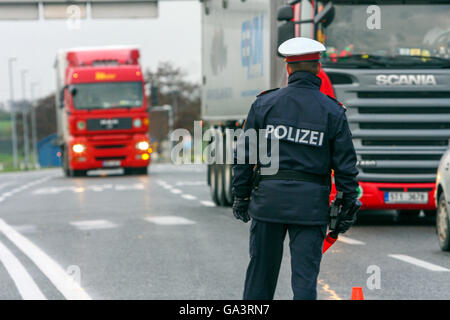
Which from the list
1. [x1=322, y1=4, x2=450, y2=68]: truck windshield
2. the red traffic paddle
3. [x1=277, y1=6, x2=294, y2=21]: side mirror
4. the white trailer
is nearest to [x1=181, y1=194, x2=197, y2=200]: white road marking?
the white trailer

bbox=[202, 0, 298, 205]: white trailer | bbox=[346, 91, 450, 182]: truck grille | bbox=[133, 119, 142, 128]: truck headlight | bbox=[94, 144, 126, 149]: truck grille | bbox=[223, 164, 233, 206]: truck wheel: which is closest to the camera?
bbox=[346, 91, 450, 182]: truck grille

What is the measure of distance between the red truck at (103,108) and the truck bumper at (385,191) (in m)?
18.4

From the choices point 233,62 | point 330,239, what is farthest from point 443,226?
point 233,62

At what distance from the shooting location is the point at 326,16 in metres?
12.8

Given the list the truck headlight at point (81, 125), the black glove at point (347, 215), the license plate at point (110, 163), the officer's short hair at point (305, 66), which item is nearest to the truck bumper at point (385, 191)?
the black glove at point (347, 215)

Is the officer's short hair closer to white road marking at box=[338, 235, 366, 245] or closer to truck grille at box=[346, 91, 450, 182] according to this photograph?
white road marking at box=[338, 235, 366, 245]

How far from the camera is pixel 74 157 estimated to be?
31594mm

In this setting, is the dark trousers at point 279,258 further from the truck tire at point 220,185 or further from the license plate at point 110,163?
the license plate at point 110,163

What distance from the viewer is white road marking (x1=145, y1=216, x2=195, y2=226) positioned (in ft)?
48.3

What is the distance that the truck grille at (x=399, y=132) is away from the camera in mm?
13078

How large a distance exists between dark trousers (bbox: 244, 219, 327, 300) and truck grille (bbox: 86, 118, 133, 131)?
25782 mm

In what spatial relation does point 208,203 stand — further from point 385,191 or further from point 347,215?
point 347,215

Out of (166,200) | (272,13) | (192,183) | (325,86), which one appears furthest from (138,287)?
(192,183)
